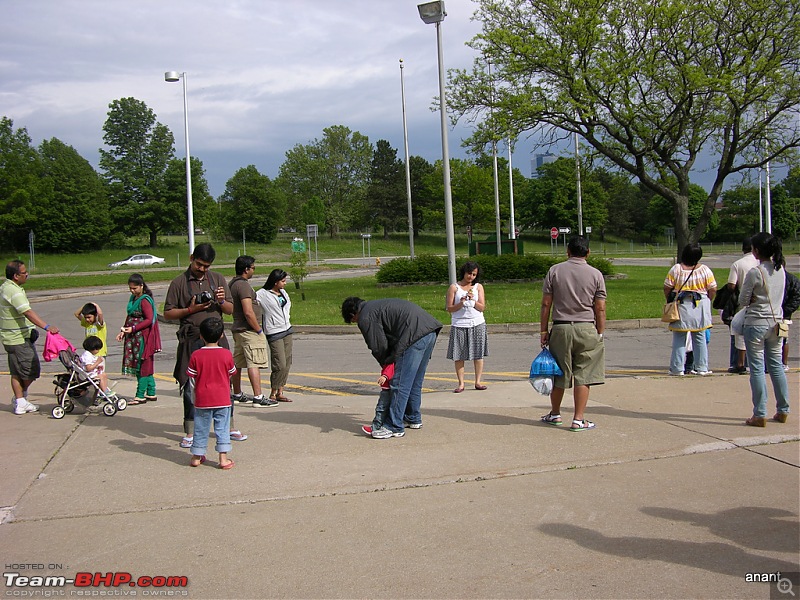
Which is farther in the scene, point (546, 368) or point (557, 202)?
point (557, 202)

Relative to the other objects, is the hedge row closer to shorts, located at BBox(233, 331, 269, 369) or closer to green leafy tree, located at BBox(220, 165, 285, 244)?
shorts, located at BBox(233, 331, 269, 369)

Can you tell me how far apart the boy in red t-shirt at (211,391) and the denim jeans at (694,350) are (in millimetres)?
6267

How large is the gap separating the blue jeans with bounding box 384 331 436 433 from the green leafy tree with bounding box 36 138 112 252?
214ft

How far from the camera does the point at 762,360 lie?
674 cm

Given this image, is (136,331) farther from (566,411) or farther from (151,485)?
(566,411)

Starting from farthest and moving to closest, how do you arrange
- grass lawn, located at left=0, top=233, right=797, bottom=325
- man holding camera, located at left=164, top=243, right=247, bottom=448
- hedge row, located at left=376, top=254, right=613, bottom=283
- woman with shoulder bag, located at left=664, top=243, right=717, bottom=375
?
hedge row, located at left=376, top=254, right=613, bottom=283, grass lawn, located at left=0, top=233, right=797, bottom=325, woman with shoulder bag, located at left=664, top=243, right=717, bottom=375, man holding camera, located at left=164, top=243, right=247, bottom=448

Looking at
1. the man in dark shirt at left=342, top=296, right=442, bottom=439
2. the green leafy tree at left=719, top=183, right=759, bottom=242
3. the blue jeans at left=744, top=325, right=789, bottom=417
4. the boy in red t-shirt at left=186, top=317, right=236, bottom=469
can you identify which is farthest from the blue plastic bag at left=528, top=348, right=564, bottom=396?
the green leafy tree at left=719, top=183, right=759, bottom=242

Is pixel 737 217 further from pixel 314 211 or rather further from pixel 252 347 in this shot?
pixel 252 347

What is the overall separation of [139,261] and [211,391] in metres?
58.2

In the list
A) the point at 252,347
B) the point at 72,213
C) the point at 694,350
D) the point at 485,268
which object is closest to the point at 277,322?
the point at 252,347

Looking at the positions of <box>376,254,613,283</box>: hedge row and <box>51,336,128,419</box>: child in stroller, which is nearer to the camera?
<box>51,336,128,419</box>: child in stroller

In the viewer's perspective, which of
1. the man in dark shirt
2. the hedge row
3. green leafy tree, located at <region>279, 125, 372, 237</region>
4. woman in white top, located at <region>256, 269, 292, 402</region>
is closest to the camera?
the man in dark shirt

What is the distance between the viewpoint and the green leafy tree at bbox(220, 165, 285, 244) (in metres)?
84.1

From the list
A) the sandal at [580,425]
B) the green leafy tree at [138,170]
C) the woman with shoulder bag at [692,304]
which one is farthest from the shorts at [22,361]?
the green leafy tree at [138,170]
